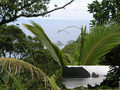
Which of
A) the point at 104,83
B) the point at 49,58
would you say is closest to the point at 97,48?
the point at 104,83

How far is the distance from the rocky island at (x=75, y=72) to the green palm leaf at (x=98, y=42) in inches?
37.3

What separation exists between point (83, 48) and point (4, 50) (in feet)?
12.1

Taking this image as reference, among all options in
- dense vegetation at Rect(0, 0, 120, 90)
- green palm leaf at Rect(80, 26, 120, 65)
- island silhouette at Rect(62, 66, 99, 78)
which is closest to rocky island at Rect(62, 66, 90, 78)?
island silhouette at Rect(62, 66, 99, 78)

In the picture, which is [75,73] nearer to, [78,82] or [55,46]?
[78,82]

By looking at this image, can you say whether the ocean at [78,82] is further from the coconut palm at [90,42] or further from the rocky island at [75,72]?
the coconut palm at [90,42]

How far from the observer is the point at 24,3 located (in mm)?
8625

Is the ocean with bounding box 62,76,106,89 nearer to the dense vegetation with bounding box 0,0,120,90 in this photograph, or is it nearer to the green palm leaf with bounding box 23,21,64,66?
the dense vegetation with bounding box 0,0,120,90

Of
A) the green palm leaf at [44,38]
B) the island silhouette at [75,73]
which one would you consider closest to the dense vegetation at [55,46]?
the green palm leaf at [44,38]

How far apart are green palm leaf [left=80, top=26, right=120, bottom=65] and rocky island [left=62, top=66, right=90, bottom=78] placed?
948 mm

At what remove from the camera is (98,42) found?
5922 millimetres

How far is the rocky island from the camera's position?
5.07 m

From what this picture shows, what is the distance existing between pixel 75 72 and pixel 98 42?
1205 millimetres

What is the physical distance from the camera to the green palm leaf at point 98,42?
5.80 meters

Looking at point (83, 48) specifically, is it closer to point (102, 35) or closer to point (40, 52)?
point (102, 35)
